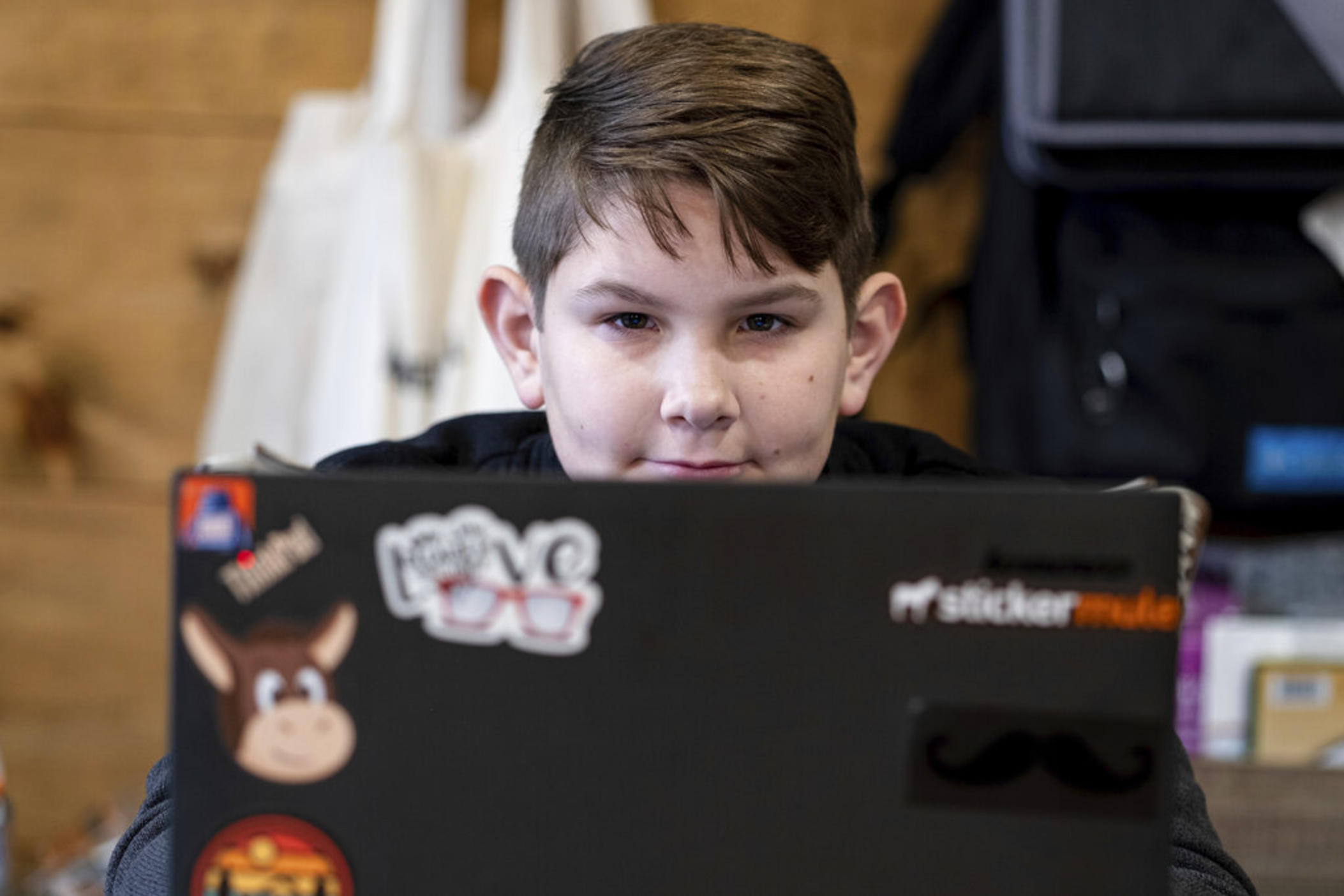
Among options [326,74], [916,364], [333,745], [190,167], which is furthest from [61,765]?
[333,745]

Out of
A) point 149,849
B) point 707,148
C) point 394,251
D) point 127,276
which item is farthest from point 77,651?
point 707,148

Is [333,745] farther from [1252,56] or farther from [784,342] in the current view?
[1252,56]

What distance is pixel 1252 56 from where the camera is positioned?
108 centimetres

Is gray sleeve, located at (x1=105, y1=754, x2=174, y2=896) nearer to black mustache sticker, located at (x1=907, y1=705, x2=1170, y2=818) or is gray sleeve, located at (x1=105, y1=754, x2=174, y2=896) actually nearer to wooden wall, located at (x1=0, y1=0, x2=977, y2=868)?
black mustache sticker, located at (x1=907, y1=705, x2=1170, y2=818)

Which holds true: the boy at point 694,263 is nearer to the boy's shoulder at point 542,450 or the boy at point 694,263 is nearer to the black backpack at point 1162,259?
the boy's shoulder at point 542,450

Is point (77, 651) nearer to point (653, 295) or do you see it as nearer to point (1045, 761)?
point (653, 295)

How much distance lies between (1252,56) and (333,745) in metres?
1.03

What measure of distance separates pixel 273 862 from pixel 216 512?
0.11 meters

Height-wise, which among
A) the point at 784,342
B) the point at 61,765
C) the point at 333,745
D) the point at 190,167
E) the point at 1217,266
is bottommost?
the point at 61,765

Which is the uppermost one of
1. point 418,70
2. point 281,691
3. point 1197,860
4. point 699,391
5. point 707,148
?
point 418,70

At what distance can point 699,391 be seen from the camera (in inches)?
24.5

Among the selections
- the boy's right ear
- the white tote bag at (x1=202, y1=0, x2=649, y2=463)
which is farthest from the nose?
the white tote bag at (x1=202, y1=0, x2=649, y2=463)

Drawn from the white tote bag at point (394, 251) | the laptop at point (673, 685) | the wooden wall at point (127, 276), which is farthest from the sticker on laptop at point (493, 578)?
the wooden wall at point (127, 276)

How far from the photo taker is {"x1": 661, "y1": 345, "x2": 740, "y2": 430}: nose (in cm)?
62
